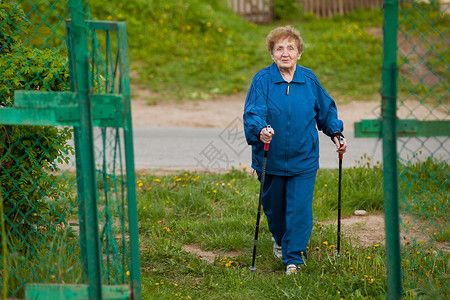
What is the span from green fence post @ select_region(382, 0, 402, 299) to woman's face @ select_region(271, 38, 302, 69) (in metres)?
1.38

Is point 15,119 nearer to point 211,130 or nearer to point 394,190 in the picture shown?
point 394,190

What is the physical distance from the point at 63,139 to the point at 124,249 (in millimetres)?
1093

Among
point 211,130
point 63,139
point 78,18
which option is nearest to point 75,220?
point 63,139

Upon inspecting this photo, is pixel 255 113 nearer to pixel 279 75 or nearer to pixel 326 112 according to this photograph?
pixel 279 75

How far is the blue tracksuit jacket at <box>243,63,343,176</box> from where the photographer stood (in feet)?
12.3

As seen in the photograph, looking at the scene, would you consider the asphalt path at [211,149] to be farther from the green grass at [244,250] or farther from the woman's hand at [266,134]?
the woman's hand at [266,134]

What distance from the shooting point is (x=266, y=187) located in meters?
3.99

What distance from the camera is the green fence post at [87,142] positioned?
7.74 feet

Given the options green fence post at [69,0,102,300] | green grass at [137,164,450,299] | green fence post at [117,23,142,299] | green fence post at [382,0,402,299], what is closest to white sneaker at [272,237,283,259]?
green grass at [137,164,450,299]

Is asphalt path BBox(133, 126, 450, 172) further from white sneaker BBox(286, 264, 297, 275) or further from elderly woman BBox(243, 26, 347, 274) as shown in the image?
white sneaker BBox(286, 264, 297, 275)

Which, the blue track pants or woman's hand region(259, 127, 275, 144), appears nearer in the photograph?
woman's hand region(259, 127, 275, 144)

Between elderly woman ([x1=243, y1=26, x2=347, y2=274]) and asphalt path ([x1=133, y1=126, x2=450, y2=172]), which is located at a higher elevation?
elderly woman ([x1=243, y1=26, x2=347, y2=274])

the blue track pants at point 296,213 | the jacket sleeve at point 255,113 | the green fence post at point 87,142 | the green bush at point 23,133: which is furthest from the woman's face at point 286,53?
the green fence post at point 87,142

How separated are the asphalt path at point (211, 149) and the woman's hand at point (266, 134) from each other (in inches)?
106
